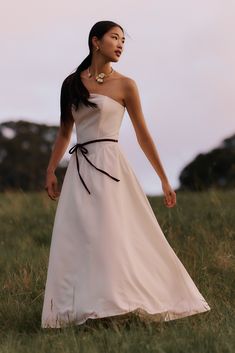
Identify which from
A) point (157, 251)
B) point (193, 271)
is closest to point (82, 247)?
point (157, 251)

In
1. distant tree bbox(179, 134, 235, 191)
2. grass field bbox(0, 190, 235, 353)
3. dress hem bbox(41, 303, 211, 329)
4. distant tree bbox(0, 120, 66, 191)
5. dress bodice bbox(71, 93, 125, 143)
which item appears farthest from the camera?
distant tree bbox(0, 120, 66, 191)

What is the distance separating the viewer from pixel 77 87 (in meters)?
6.08

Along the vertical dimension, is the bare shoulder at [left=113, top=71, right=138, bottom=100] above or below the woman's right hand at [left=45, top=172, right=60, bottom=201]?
above

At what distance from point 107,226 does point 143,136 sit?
722 mm

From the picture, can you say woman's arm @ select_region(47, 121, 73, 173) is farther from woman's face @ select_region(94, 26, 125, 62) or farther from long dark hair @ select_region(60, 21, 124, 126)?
woman's face @ select_region(94, 26, 125, 62)

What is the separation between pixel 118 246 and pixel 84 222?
0.30 metres

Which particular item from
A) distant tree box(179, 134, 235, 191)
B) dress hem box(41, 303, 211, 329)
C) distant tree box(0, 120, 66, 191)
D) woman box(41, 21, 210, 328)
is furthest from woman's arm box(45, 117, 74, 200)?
distant tree box(0, 120, 66, 191)

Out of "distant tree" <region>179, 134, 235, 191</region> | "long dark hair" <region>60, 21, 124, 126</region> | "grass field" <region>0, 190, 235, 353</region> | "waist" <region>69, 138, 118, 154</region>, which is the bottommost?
"distant tree" <region>179, 134, 235, 191</region>

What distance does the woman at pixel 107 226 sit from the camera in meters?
5.84

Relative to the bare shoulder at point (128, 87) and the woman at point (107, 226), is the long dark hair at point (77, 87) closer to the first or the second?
the woman at point (107, 226)

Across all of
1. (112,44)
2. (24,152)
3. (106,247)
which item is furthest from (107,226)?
(24,152)

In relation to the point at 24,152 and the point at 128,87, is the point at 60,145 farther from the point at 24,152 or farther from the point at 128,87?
the point at 24,152

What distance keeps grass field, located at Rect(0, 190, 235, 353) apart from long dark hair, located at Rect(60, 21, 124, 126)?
1575 millimetres

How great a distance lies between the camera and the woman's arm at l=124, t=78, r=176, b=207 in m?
5.99
